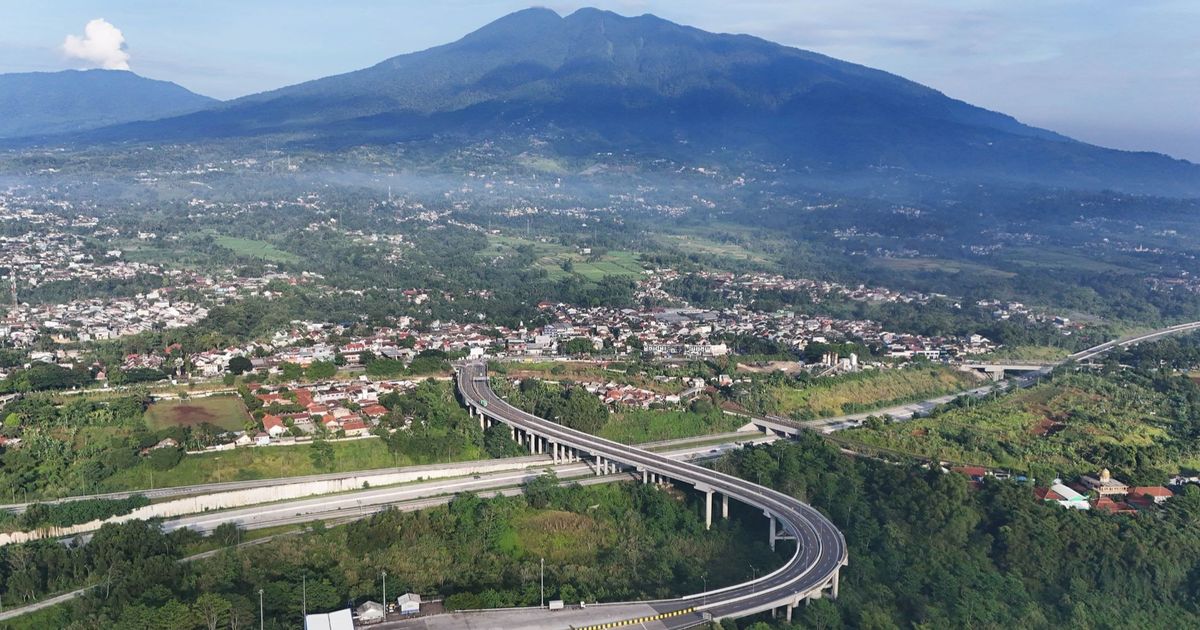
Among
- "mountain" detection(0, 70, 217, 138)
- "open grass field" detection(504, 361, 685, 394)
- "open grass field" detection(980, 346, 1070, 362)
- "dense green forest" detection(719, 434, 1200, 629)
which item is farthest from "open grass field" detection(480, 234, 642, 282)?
"mountain" detection(0, 70, 217, 138)

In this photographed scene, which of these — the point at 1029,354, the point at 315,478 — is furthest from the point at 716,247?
the point at 315,478

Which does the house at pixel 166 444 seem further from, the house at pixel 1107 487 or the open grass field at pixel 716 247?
the open grass field at pixel 716 247

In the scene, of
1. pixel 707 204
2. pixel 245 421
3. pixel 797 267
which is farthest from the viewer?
pixel 707 204

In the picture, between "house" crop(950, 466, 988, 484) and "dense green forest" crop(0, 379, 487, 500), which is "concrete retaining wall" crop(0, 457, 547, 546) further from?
"house" crop(950, 466, 988, 484)

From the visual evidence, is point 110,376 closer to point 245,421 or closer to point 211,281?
point 245,421

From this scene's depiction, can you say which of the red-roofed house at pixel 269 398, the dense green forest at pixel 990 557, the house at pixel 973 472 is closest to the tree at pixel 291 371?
the red-roofed house at pixel 269 398

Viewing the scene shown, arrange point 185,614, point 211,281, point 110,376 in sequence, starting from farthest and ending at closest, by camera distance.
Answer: point 211,281 < point 110,376 < point 185,614

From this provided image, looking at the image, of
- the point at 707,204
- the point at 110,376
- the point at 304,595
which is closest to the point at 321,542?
the point at 304,595
